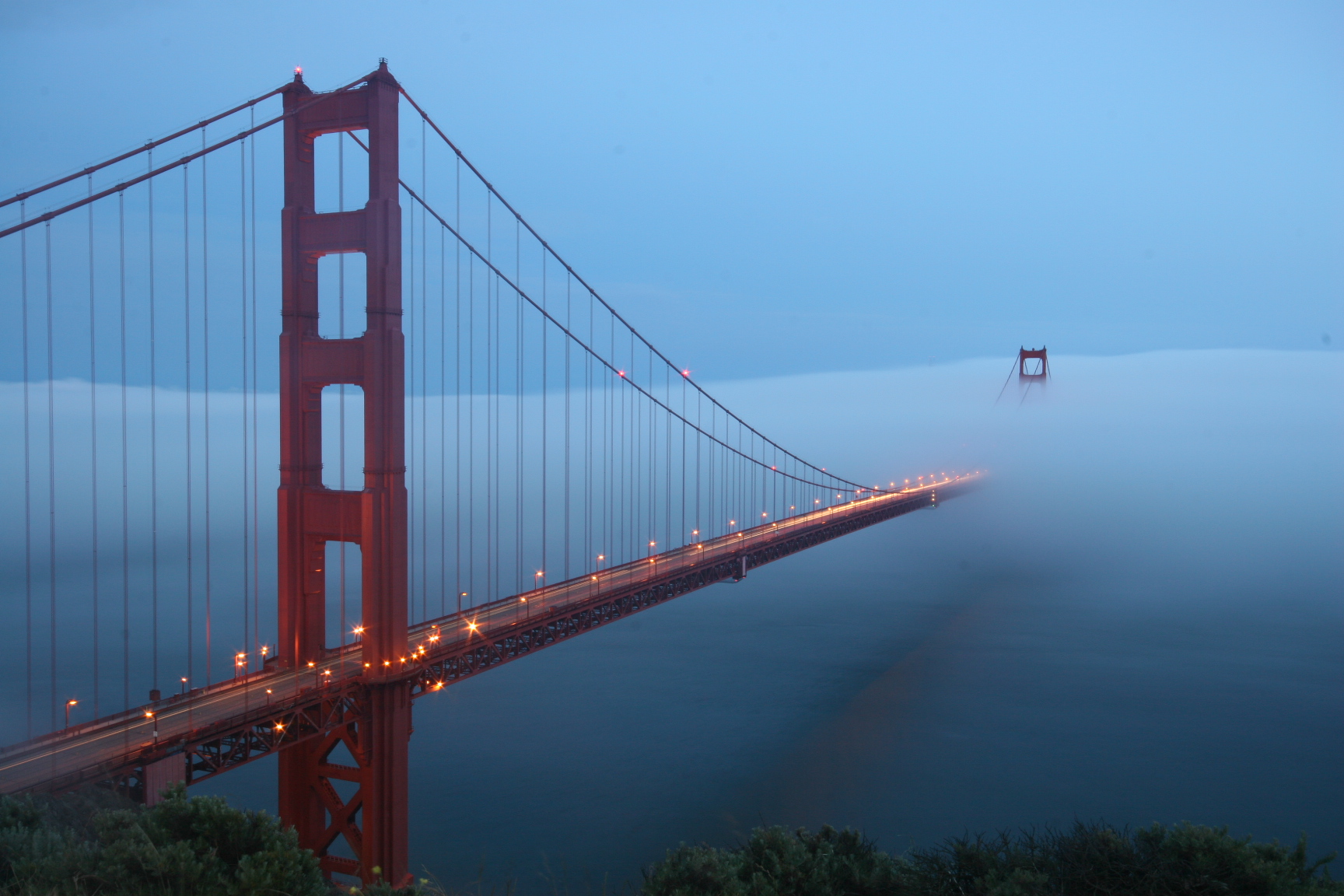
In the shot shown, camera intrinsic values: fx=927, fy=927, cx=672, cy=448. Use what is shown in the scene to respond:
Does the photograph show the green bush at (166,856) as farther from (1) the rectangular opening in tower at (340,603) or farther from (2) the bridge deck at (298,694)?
(1) the rectangular opening in tower at (340,603)

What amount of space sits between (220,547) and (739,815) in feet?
208

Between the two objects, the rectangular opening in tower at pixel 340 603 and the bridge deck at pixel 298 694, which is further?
the rectangular opening in tower at pixel 340 603

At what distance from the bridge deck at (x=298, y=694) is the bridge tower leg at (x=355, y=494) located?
66cm

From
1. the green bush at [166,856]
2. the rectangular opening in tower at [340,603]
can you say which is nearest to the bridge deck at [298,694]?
the green bush at [166,856]

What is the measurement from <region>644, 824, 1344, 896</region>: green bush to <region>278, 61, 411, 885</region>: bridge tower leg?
678 centimetres

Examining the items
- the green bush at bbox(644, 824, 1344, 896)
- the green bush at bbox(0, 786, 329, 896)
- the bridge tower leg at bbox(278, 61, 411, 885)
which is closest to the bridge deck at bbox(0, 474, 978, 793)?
the bridge tower leg at bbox(278, 61, 411, 885)

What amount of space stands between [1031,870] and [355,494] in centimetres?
1031

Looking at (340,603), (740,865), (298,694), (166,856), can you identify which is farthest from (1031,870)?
(340,603)

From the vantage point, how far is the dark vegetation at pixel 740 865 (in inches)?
238

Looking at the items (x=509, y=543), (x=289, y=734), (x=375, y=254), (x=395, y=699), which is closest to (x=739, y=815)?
(x=395, y=699)

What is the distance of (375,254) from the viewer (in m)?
13.5

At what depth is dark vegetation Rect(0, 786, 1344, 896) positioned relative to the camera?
6.04m

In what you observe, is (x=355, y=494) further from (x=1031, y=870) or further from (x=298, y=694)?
(x=1031, y=870)

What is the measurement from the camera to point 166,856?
609cm
